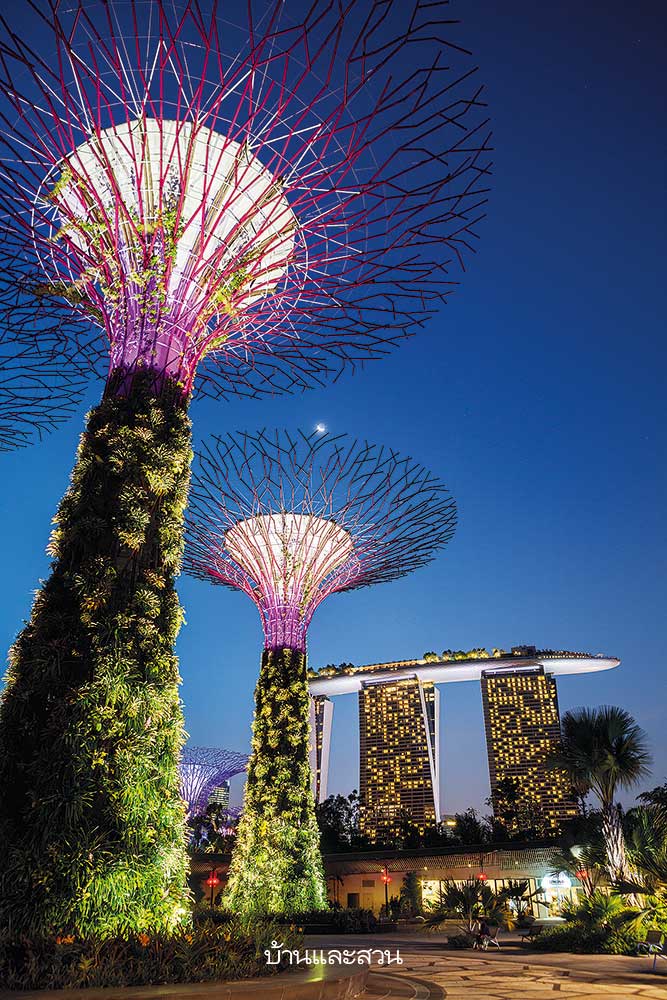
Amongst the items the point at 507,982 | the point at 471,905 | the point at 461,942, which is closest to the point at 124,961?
the point at 507,982

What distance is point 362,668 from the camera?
291ft

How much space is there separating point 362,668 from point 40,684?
275 ft

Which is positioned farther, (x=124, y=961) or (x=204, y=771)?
(x=204, y=771)

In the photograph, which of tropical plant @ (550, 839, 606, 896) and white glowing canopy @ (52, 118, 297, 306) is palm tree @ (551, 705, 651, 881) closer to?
tropical plant @ (550, 839, 606, 896)

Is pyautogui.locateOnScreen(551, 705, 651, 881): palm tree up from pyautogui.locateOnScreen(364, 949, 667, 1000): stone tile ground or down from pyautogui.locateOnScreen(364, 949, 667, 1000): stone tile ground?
up

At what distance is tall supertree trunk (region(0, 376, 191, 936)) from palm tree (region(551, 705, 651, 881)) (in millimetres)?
13366

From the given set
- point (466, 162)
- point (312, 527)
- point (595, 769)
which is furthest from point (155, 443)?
point (595, 769)

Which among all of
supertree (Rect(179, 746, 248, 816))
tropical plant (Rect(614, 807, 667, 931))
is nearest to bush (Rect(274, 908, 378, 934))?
tropical plant (Rect(614, 807, 667, 931))

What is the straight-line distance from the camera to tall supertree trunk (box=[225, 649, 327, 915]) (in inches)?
642

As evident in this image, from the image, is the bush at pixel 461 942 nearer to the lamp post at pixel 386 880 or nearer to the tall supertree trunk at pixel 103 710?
the tall supertree trunk at pixel 103 710

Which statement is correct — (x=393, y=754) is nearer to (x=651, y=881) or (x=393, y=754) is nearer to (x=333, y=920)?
(x=333, y=920)

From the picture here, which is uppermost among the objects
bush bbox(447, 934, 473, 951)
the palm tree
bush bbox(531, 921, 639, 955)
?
the palm tree

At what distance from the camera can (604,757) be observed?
17.7m

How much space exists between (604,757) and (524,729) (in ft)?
315
